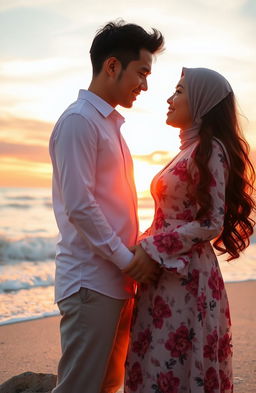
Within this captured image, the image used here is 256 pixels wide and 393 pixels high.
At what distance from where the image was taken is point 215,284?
2.82 metres

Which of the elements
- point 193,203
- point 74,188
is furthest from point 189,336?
point 74,188

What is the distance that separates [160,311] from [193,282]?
8.8 inches

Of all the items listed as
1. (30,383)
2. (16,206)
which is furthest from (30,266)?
(16,206)

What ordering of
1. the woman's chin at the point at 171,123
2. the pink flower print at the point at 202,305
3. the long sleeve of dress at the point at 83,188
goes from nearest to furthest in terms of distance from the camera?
the long sleeve of dress at the point at 83,188 → the pink flower print at the point at 202,305 → the woman's chin at the point at 171,123

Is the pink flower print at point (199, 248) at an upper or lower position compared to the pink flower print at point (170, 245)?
lower

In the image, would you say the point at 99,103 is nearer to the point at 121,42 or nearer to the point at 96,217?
the point at 121,42

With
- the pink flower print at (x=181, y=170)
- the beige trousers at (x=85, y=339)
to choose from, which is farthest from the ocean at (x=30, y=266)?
the pink flower print at (x=181, y=170)

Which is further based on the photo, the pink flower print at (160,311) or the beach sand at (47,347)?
the beach sand at (47,347)

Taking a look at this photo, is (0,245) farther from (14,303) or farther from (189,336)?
(189,336)

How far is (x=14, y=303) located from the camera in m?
6.46

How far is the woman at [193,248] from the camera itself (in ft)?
8.81

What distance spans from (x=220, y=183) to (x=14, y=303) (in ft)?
14.4

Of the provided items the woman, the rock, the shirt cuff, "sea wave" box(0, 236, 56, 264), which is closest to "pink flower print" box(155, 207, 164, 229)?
the woman

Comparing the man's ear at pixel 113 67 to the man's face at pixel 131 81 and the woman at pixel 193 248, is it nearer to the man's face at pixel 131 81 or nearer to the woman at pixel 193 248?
the man's face at pixel 131 81
